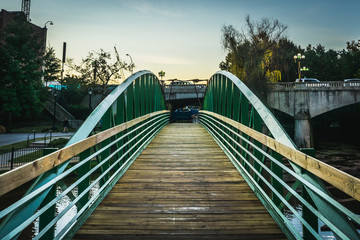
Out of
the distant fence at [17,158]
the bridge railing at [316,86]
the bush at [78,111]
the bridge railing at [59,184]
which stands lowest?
the distant fence at [17,158]

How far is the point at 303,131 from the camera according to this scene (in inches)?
1145

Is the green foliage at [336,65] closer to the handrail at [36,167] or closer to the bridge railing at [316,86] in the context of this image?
the bridge railing at [316,86]

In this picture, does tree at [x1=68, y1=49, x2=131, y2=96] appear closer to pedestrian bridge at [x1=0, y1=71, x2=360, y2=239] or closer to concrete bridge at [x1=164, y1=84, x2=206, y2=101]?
concrete bridge at [x1=164, y1=84, x2=206, y2=101]

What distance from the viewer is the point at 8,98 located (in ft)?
88.2

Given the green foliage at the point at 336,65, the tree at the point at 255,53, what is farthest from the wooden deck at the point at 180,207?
the green foliage at the point at 336,65

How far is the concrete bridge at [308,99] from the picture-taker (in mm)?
28625

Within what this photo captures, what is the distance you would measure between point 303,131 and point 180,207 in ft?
96.1

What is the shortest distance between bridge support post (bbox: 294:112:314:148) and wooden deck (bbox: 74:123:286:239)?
26.4m

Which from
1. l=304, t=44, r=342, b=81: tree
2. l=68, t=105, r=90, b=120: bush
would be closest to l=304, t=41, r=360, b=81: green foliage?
l=304, t=44, r=342, b=81: tree

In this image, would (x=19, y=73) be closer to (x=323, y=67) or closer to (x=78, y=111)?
(x=78, y=111)

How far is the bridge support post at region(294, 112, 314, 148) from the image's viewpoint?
28.8m

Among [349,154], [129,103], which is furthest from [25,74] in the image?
[349,154]

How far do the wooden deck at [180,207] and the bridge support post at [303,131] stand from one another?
26.4 metres

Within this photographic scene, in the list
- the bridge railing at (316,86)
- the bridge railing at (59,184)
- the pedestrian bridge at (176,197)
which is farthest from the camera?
the bridge railing at (316,86)
